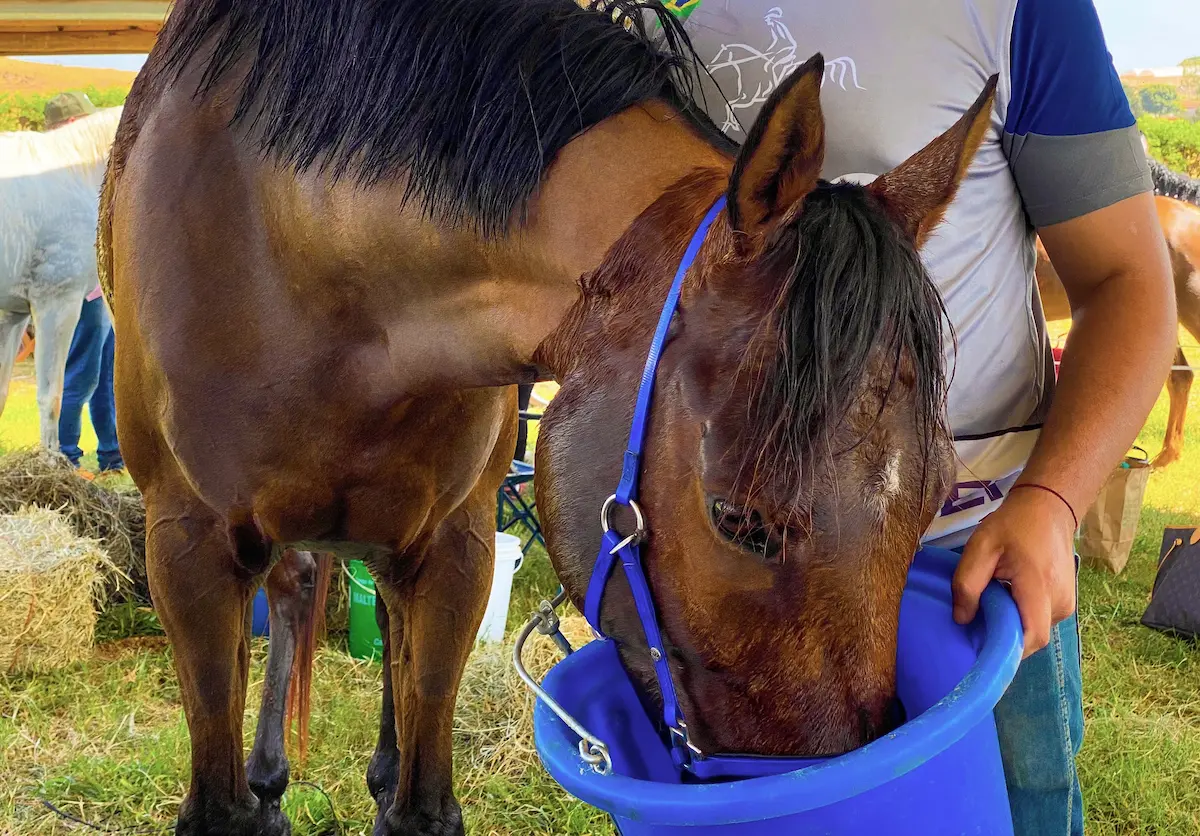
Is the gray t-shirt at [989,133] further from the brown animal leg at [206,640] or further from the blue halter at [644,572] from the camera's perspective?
the brown animal leg at [206,640]

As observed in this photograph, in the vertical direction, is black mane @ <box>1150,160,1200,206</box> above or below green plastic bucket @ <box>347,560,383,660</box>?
above

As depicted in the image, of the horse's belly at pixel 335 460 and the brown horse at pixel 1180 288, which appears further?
the brown horse at pixel 1180 288

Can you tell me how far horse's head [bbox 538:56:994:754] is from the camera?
2.83 feet

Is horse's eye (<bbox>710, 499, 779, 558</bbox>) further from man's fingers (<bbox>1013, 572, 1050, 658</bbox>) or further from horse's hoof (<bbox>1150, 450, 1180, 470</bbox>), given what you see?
horse's hoof (<bbox>1150, 450, 1180, 470</bbox>)

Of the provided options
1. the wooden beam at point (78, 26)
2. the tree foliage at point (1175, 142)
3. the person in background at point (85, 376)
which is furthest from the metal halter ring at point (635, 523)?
the person in background at point (85, 376)

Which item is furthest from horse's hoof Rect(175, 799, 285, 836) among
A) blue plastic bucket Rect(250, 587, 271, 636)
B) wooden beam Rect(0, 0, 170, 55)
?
wooden beam Rect(0, 0, 170, 55)

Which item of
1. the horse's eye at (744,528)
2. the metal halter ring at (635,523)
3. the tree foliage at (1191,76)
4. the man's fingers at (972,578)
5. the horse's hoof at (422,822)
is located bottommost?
the horse's hoof at (422,822)

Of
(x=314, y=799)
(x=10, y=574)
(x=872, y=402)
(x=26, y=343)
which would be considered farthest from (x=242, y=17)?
(x=26, y=343)

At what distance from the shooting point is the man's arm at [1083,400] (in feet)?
A: 3.46

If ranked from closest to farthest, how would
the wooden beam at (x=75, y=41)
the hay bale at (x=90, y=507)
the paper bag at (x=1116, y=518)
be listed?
the hay bale at (x=90, y=507) → the paper bag at (x=1116, y=518) → the wooden beam at (x=75, y=41)

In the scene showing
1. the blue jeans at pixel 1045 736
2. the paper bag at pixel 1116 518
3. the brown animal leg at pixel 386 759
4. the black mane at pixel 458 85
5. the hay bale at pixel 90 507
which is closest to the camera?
the black mane at pixel 458 85

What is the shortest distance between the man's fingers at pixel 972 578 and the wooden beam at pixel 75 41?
4.84 metres

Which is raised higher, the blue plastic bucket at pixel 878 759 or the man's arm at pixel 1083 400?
the man's arm at pixel 1083 400

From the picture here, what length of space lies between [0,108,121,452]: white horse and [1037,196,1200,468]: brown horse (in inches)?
209
